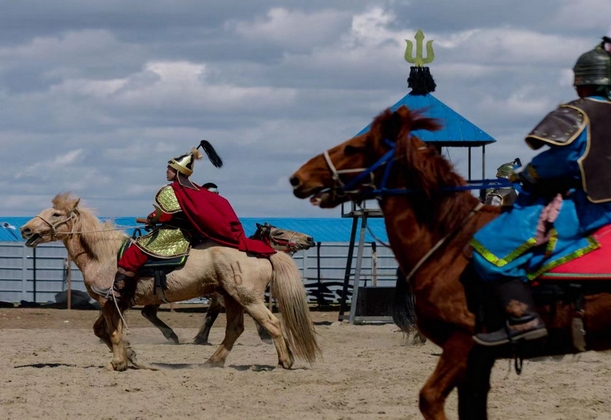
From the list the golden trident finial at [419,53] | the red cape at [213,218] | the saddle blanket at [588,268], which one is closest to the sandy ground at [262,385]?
the saddle blanket at [588,268]

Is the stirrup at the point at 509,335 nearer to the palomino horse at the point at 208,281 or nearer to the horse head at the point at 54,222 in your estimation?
the palomino horse at the point at 208,281

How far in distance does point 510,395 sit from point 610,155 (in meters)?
3.82

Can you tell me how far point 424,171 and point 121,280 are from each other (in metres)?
6.05

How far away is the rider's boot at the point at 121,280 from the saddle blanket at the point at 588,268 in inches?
250

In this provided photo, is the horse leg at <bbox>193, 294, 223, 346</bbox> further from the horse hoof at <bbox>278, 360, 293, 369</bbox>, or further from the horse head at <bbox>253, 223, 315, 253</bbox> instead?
the horse head at <bbox>253, 223, 315, 253</bbox>

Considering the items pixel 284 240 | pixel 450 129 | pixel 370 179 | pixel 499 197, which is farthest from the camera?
pixel 284 240

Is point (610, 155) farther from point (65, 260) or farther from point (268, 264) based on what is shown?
point (65, 260)

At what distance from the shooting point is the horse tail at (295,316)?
11461mm

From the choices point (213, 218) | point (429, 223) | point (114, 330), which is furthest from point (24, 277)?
point (429, 223)

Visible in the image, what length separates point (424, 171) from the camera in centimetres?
620

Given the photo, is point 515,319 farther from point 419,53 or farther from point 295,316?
point 419,53

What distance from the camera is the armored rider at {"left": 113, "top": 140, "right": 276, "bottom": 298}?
37.8 feet

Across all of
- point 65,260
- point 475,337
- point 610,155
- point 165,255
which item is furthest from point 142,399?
point 65,260

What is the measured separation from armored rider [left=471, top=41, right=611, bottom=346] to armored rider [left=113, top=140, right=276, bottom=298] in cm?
580
